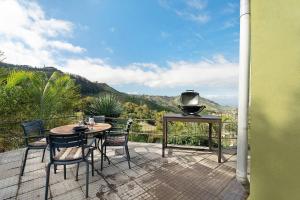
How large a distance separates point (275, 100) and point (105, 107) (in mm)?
5728

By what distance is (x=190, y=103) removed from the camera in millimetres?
4508

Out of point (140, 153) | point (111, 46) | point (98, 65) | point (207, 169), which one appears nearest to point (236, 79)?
point (207, 169)

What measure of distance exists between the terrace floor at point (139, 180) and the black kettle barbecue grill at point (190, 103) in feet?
3.30

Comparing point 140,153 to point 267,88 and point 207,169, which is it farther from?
point 267,88

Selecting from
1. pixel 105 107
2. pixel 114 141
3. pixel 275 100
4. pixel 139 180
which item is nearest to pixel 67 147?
pixel 114 141

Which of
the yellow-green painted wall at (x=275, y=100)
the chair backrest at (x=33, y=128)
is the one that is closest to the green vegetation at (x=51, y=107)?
the chair backrest at (x=33, y=128)

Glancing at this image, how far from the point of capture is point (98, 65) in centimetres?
1648

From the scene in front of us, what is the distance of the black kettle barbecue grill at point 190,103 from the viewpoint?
431 cm

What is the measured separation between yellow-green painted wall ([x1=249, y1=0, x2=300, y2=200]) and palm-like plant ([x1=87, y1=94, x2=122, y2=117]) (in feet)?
18.0

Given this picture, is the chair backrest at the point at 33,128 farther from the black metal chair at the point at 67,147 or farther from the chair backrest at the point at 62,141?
the chair backrest at the point at 62,141

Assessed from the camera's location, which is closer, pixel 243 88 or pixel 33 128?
pixel 243 88

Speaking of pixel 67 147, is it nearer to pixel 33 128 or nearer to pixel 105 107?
pixel 33 128

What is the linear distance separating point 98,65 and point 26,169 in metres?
13.7

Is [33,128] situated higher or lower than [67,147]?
higher
